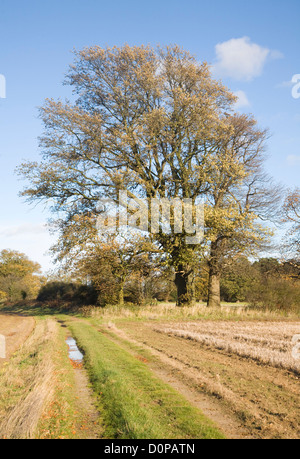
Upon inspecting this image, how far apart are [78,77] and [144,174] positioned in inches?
334

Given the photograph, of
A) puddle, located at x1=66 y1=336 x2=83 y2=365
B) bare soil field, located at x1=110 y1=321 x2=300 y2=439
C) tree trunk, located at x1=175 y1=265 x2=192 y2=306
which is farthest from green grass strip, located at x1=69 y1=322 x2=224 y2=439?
tree trunk, located at x1=175 y1=265 x2=192 y2=306

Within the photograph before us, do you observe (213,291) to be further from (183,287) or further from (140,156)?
(140,156)

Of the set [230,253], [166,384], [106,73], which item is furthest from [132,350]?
[106,73]

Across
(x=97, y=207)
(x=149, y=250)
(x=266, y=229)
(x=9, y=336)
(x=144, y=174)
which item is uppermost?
(x=144, y=174)

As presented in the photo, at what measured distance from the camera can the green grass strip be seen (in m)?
5.25

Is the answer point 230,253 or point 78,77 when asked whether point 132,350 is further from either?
point 78,77

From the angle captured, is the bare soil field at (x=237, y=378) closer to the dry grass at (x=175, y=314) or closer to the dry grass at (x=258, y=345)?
the dry grass at (x=258, y=345)

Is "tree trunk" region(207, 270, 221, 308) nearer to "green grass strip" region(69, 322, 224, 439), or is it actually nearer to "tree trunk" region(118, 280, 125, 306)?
"tree trunk" region(118, 280, 125, 306)

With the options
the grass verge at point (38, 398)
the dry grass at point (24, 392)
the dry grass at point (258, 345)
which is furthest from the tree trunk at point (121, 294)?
the grass verge at point (38, 398)

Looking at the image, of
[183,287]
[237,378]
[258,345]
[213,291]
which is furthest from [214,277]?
[237,378]

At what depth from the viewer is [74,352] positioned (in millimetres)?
12391

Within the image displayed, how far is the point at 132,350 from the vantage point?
39.3 ft

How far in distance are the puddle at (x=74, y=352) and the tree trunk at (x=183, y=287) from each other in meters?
12.1
